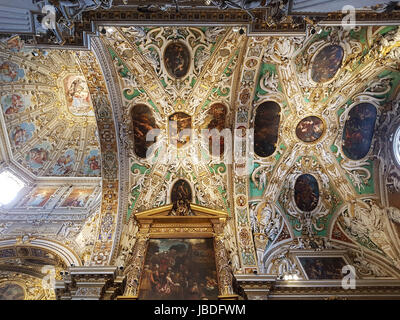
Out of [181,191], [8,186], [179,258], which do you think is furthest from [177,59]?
[8,186]

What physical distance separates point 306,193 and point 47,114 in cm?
1365

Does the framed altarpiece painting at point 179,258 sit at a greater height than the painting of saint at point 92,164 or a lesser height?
lesser

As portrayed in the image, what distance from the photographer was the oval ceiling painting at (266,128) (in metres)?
8.68

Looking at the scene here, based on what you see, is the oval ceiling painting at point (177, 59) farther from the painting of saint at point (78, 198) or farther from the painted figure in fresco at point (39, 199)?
the painted figure in fresco at point (39, 199)

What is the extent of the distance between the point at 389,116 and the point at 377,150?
4.67 ft

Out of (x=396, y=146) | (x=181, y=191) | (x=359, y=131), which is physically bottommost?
→ (x=181, y=191)

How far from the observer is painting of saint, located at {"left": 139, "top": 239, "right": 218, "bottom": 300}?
21.9 ft

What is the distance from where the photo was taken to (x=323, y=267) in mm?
8328

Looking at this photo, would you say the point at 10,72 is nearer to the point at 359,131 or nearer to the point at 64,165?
the point at 64,165

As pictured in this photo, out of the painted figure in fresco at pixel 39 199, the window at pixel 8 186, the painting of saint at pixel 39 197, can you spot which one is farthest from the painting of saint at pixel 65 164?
the window at pixel 8 186

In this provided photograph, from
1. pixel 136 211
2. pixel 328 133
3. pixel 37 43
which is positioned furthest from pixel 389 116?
pixel 37 43

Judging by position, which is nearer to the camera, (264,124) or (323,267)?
(323,267)

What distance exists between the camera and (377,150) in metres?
A: 8.99

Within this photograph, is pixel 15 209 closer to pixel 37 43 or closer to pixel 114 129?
pixel 114 129
